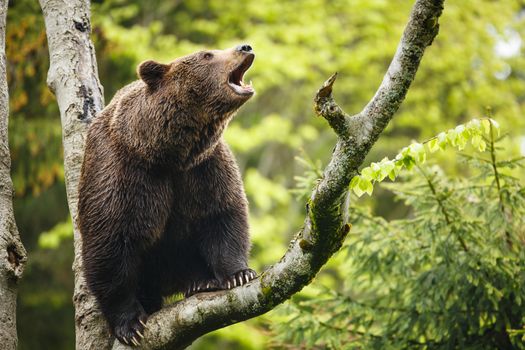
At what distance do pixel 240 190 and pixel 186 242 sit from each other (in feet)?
1.77

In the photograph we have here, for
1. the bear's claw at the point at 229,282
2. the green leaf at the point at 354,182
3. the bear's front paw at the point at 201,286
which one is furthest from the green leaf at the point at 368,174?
the bear's front paw at the point at 201,286

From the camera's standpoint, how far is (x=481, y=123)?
10.8ft

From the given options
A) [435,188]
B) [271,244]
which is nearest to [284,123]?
[271,244]

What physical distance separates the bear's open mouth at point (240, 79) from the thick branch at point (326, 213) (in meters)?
1.54

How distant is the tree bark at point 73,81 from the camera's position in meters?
4.78

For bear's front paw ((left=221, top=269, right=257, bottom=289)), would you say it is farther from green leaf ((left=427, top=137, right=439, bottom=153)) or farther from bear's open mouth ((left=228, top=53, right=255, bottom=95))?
green leaf ((left=427, top=137, right=439, bottom=153))

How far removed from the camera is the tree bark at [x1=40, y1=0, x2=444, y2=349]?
3047 mm

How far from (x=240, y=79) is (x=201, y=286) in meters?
1.53

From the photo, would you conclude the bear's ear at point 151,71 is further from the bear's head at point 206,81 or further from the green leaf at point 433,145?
the green leaf at point 433,145

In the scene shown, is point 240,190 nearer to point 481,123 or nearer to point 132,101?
point 132,101

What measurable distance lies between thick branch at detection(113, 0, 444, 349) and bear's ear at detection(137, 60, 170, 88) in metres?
1.76

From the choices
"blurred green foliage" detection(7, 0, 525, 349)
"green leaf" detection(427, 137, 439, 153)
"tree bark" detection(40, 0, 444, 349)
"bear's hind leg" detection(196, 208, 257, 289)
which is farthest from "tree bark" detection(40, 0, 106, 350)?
"blurred green foliage" detection(7, 0, 525, 349)

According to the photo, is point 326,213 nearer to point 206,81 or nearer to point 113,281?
point 113,281

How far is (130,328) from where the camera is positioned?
→ 4.10m
